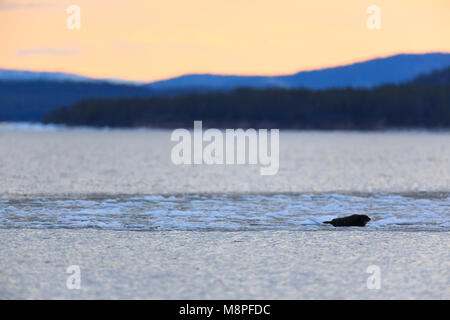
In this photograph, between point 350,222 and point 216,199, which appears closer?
point 350,222

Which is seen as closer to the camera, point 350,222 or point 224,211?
point 350,222

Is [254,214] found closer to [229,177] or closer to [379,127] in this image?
[229,177]

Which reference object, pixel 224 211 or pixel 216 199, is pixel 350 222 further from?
pixel 216 199

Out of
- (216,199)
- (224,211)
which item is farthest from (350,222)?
(216,199)

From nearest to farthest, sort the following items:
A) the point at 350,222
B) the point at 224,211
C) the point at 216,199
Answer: the point at 350,222 < the point at 224,211 < the point at 216,199

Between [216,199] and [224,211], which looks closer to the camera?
[224,211]

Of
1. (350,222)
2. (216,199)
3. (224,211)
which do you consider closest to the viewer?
(350,222)

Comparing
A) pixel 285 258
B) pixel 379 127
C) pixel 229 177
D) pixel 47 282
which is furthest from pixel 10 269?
pixel 379 127

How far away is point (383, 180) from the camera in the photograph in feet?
112
